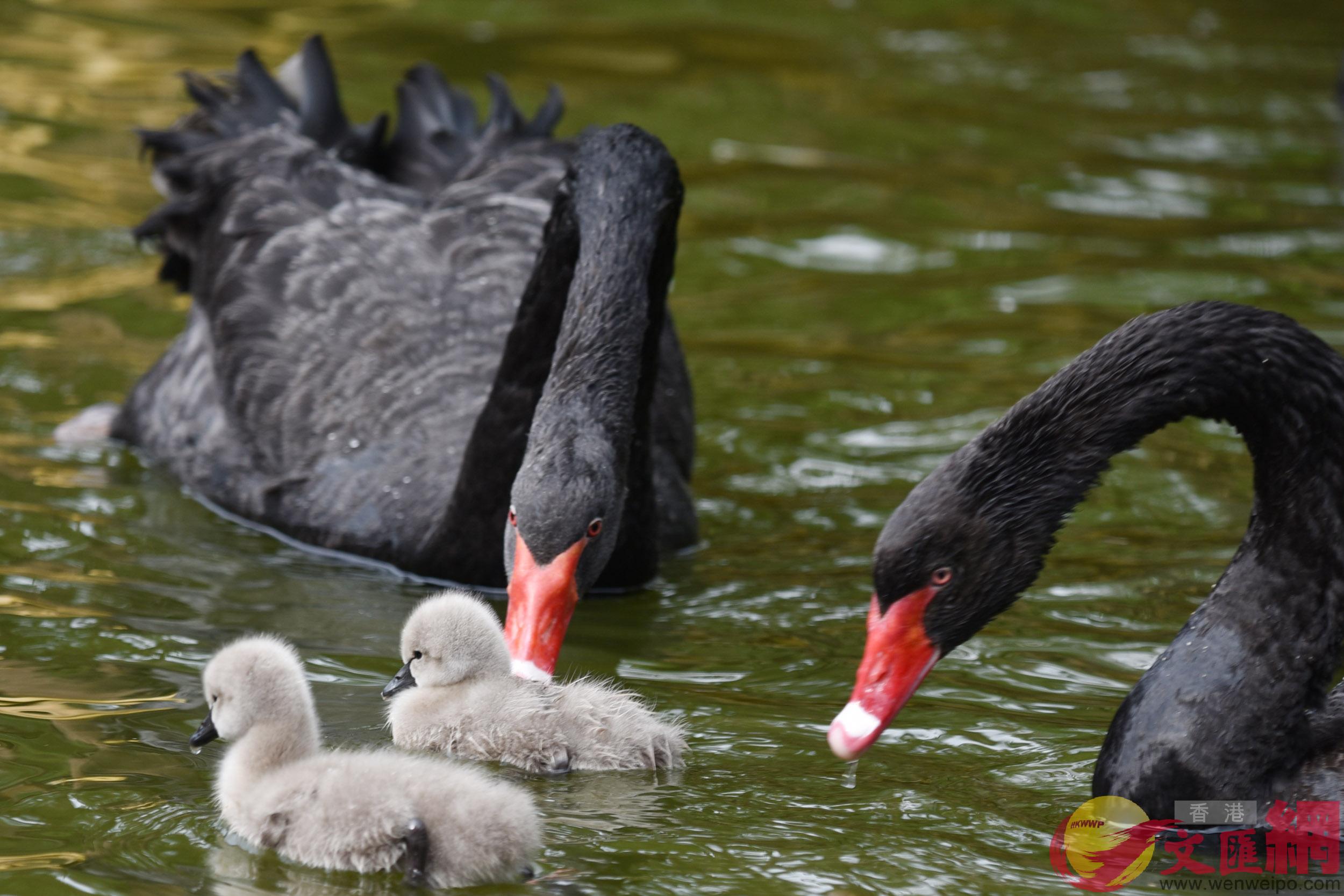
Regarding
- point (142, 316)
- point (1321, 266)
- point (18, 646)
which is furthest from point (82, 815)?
point (1321, 266)

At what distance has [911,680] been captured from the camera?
13.5 ft

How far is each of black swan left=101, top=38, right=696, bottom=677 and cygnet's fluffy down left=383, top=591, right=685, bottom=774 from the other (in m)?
0.15

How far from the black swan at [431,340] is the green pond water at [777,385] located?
24 cm

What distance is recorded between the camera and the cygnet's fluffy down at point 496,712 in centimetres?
445

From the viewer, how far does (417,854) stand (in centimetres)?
379

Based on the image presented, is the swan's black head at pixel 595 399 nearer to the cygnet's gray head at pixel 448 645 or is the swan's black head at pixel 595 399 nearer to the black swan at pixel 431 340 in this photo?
the black swan at pixel 431 340

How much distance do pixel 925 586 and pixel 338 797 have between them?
1.27 meters

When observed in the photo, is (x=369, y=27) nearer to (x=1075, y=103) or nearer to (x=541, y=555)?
(x=1075, y=103)

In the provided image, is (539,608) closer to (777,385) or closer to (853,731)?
(853,731)

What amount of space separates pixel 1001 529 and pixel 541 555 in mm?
1218

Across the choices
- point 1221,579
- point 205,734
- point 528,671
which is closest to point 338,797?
point 205,734

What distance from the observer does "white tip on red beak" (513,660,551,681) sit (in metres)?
4.62

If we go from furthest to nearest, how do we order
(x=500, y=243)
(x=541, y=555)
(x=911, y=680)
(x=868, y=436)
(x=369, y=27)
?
(x=369, y=27) → (x=868, y=436) → (x=500, y=243) → (x=541, y=555) → (x=911, y=680)

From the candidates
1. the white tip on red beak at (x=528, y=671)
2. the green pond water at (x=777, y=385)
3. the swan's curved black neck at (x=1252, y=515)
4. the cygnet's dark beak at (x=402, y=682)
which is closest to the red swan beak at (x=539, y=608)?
the white tip on red beak at (x=528, y=671)
